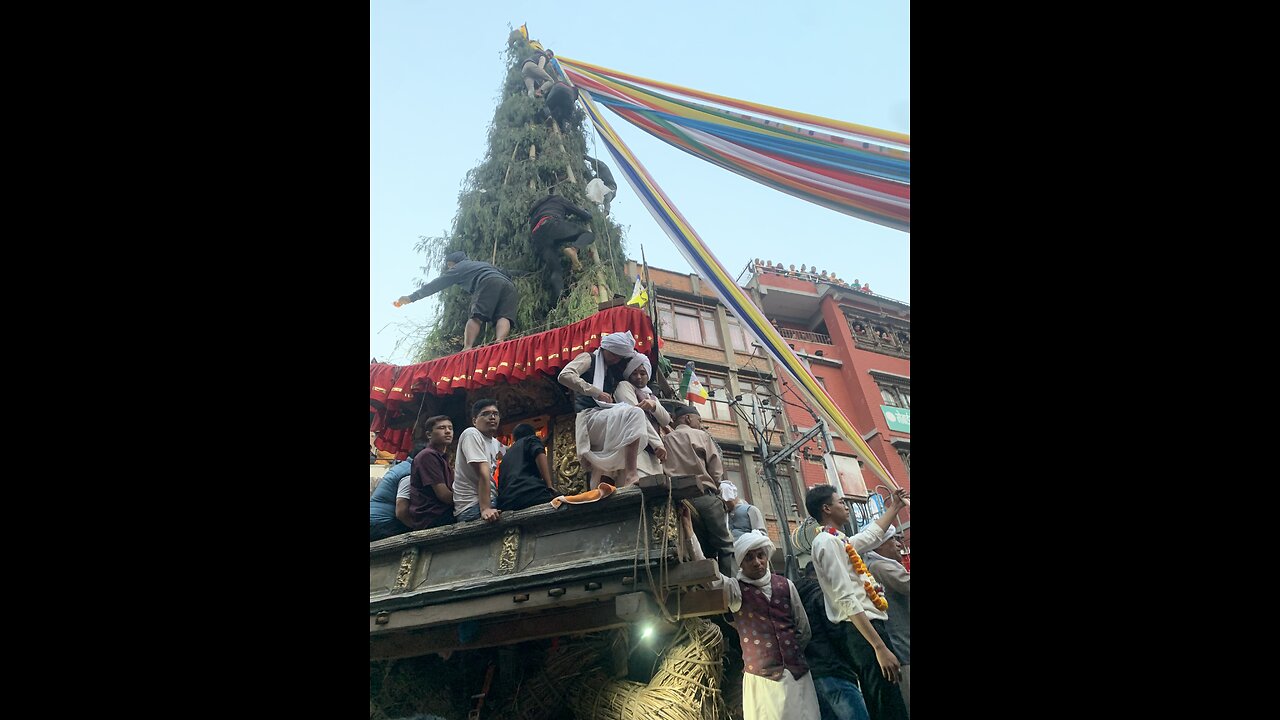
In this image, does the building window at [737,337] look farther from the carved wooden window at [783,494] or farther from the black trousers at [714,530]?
the black trousers at [714,530]

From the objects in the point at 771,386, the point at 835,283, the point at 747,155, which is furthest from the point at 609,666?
the point at 835,283

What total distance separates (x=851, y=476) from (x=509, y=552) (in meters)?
18.4

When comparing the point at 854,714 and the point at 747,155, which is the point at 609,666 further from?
the point at 747,155

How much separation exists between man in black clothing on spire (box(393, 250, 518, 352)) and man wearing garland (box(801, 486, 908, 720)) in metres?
4.64

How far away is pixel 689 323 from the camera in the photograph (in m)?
24.0

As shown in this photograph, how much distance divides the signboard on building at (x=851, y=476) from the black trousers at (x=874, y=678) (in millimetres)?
16865

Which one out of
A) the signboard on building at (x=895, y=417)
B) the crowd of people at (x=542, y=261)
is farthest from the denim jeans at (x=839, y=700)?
the signboard on building at (x=895, y=417)

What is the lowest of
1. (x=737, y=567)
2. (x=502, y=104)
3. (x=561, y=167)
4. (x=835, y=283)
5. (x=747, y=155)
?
(x=737, y=567)

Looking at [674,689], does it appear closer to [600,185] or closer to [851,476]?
[600,185]

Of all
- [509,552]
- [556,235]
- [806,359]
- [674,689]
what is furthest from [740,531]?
[806,359]

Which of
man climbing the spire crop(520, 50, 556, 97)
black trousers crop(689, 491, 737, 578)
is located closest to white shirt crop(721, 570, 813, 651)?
black trousers crop(689, 491, 737, 578)

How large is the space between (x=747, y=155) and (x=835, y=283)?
21845 mm

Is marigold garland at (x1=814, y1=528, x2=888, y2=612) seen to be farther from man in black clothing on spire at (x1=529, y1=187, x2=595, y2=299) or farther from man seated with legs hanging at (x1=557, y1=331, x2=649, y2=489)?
man in black clothing on spire at (x1=529, y1=187, x2=595, y2=299)
